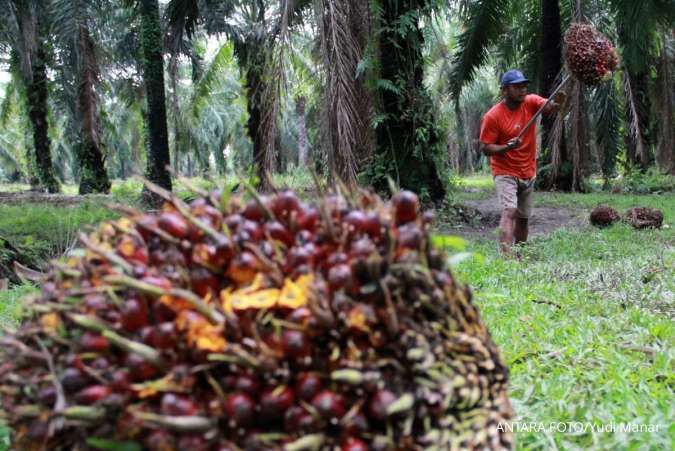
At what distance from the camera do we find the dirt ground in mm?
6918

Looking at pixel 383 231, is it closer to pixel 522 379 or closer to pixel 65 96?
pixel 522 379

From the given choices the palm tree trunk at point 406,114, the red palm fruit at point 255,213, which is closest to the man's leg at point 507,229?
the palm tree trunk at point 406,114

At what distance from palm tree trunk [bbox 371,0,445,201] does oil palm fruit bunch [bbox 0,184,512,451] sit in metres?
5.90

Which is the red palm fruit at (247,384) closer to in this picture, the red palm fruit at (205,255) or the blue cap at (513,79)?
the red palm fruit at (205,255)

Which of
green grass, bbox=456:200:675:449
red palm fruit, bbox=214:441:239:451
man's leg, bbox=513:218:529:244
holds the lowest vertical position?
green grass, bbox=456:200:675:449

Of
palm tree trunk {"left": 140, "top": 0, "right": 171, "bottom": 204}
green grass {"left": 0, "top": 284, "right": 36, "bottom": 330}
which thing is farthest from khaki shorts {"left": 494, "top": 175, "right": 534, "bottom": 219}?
palm tree trunk {"left": 140, "top": 0, "right": 171, "bottom": 204}

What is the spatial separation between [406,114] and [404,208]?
6324mm

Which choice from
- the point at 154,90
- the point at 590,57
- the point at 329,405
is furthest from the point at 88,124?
the point at 329,405

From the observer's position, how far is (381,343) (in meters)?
1.01

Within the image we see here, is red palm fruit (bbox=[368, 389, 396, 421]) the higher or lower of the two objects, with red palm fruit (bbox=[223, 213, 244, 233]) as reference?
lower

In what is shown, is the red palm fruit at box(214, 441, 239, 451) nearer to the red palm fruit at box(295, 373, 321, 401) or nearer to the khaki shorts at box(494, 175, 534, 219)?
the red palm fruit at box(295, 373, 321, 401)

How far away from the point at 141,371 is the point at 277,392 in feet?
0.73

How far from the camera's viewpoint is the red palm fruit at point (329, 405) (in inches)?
37.5

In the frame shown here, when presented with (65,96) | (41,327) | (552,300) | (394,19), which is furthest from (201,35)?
(41,327)
